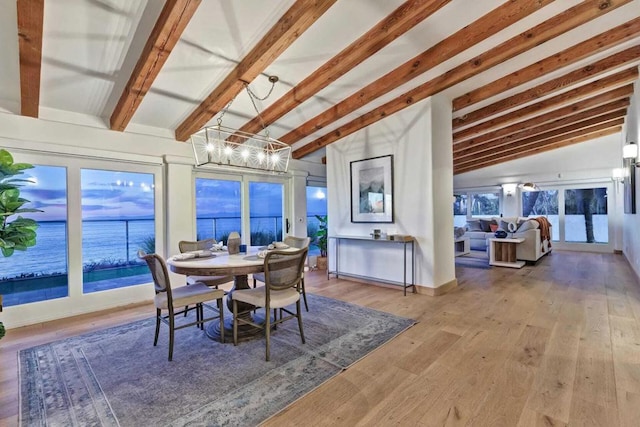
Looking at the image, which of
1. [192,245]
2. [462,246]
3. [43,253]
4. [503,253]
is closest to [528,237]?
[503,253]

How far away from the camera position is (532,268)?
600 cm

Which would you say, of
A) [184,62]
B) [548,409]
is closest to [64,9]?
[184,62]

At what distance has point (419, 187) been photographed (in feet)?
14.3

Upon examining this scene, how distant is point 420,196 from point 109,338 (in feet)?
13.4

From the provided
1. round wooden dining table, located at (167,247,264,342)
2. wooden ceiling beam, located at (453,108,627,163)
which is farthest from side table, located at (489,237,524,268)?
round wooden dining table, located at (167,247,264,342)

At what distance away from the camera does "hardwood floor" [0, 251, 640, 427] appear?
1795 mm

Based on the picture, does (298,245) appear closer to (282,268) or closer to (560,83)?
(282,268)

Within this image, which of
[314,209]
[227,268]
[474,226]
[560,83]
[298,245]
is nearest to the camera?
[227,268]

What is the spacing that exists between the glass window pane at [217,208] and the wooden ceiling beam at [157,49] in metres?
1.75

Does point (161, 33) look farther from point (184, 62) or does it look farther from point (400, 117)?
point (400, 117)

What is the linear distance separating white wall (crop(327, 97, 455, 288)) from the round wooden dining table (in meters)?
2.33

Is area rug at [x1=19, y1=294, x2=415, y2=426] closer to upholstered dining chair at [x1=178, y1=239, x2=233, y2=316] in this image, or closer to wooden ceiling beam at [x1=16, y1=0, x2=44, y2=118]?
upholstered dining chair at [x1=178, y1=239, x2=233, y2=316]

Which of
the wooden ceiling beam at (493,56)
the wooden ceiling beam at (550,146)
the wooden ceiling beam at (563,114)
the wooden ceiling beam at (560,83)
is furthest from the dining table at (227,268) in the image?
the wooden ceiling beam at (550,146)

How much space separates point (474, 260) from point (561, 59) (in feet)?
15.4
